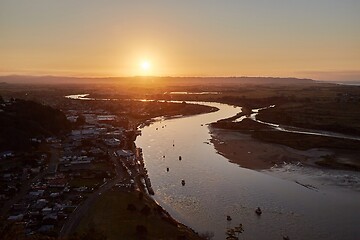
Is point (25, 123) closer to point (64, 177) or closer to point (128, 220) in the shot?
point (64, 177)

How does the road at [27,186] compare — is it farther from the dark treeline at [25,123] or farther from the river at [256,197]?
the river at [256,197]

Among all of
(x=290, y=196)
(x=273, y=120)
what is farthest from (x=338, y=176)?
(x=273, y=120)

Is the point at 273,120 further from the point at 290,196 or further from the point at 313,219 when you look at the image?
the point at 313,219

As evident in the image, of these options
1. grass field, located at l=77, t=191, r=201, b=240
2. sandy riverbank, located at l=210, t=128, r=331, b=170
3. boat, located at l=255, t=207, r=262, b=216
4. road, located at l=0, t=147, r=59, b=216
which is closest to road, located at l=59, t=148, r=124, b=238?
grass field, located at l=77, t=191, r=201, b=240

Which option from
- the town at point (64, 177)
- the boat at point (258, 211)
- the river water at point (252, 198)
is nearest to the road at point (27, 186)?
the town at point (64, 177)

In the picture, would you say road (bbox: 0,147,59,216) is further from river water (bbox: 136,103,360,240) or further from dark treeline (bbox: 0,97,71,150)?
river water (bbox: 136,103,360,240)

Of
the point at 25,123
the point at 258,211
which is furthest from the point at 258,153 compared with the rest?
the point at 25,123
